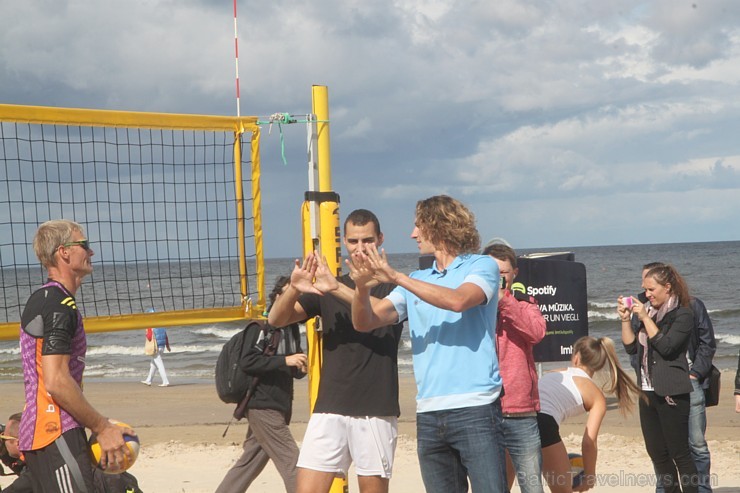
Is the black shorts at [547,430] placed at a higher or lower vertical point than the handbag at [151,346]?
higher

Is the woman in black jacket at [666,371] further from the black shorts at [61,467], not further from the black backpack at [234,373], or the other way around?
the black shorts at [61,467]

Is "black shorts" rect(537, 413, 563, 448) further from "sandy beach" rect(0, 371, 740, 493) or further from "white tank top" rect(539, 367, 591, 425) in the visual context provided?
"sandy beach" rect(0, 371, 740, 493)

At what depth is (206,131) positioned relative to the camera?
230 inches

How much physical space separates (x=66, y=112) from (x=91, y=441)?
2.44 metres

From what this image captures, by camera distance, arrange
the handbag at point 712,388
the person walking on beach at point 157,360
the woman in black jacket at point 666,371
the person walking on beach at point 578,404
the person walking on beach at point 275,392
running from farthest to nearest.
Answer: the person walking on beach at point 157,360
the handbag at point 712,388
the woman in black jacket at point 666,371
the person walking on beach at point 275,392
the person walking on beach at point 578,404

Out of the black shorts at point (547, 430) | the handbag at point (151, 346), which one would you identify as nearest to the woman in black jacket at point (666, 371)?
the black shorts at point (547, 430)

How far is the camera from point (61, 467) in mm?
3521

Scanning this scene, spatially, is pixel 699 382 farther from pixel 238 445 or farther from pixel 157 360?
pixel 157 360

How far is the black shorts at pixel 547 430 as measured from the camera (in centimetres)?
490

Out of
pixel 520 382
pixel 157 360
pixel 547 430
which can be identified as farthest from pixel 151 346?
pixel 520 382

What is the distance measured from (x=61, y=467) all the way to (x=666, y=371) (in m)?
3.69

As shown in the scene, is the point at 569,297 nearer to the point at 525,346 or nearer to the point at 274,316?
the point at 525,346

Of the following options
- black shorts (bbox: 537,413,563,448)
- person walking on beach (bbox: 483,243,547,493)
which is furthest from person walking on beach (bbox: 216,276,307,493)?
black shorts (bbox: 537,413,563,448)

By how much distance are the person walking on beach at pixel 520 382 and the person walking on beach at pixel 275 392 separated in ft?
4.05
